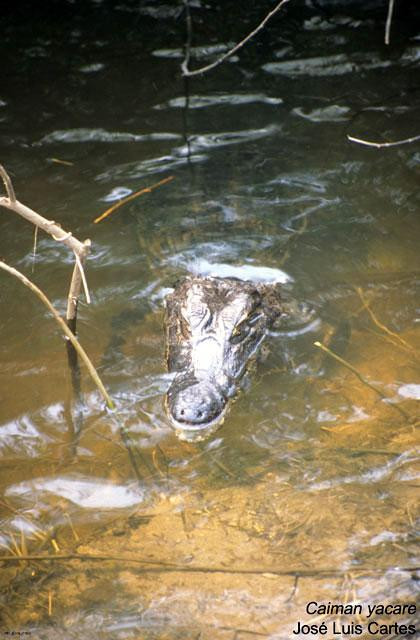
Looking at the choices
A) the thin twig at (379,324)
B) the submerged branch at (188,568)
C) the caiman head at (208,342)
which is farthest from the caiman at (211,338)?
the submerged branch at (188,568)

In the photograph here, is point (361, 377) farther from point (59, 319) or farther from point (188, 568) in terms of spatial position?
point (59, 319)

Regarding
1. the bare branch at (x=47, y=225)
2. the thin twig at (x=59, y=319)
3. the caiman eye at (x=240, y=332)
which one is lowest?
the caiman eye at (x=240, y=332)

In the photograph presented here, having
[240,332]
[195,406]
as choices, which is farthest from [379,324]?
[195,406]

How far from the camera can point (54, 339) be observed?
540 cm

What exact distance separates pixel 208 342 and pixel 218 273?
129cm

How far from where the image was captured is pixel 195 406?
4414 mm

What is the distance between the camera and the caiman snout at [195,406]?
4383 millimetres

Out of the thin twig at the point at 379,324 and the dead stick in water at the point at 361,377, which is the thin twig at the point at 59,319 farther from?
the thin twig at the point at 379,324

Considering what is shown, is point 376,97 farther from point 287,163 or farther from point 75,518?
point 75,518

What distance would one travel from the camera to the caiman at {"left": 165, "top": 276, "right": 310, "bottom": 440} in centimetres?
446

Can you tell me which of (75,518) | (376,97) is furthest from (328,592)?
(376,97)

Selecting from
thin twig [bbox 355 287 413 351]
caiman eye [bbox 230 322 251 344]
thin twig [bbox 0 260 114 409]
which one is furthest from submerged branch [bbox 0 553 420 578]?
thin twig [bbox 355 287 413 351]

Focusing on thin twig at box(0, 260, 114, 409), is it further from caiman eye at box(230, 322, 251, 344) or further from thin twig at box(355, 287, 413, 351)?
thin twig at box(355, 287, 413, 351)

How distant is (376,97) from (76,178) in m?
3.59
